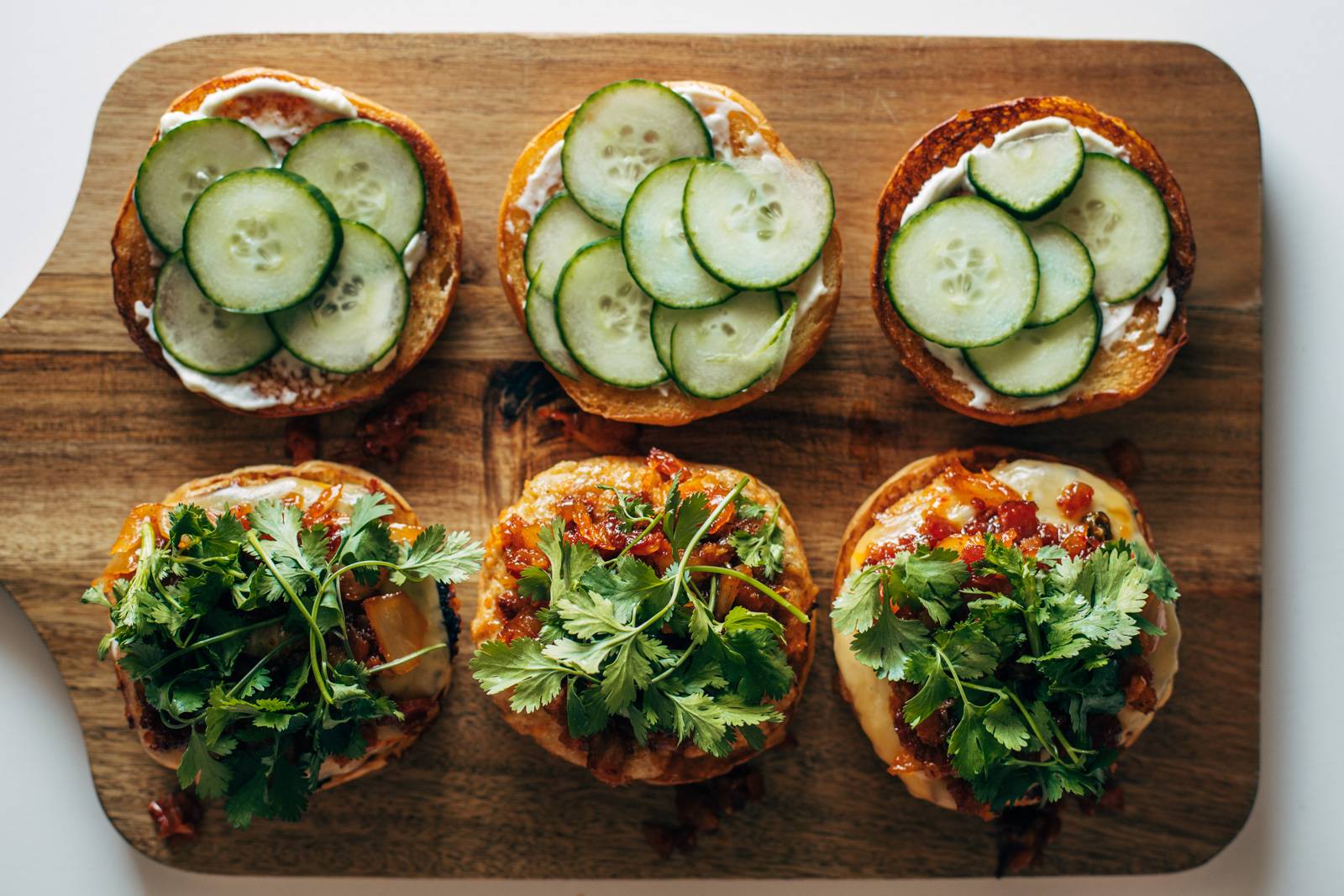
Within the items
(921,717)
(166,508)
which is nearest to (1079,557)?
(921,717)

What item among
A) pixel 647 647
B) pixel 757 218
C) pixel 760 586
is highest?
pixel 757 218

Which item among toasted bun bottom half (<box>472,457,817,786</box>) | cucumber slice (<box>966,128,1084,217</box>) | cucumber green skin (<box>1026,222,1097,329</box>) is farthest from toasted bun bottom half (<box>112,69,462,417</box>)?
cucumber green skin (<box>1026,222,1097,329</box>)

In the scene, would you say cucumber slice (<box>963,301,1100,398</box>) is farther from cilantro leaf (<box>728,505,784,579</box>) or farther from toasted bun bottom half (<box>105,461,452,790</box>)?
toasted bun bottom half (<box>105,461,452,790</box>)

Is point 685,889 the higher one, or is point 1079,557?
point 1079,557

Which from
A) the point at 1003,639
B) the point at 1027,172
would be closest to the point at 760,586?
the point at 1003,639

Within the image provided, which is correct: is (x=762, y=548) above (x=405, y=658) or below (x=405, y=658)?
above

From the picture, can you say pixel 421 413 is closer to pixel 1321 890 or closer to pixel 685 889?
pixel 685 889

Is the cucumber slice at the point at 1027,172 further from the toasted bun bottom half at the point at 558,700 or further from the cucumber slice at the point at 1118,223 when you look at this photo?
the toasted bun bottom half at the point at 558,700

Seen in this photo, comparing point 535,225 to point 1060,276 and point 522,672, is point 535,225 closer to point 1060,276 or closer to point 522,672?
point 522,672
